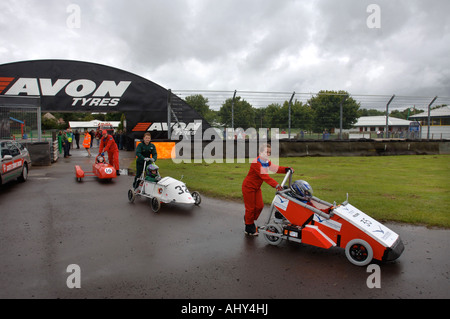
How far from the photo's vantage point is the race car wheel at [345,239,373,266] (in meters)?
4.71

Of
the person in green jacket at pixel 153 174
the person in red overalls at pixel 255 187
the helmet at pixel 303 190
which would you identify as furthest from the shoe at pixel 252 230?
the person in green jacket at pixel 153 174

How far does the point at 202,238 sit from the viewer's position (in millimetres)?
6039

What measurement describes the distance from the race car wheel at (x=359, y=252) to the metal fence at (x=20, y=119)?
1782cm

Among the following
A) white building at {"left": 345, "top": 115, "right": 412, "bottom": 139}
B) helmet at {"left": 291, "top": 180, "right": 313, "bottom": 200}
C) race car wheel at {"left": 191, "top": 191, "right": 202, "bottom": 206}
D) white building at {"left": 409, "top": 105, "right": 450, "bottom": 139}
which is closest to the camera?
helmet at {"left": 291, "top": 180, "right": 313, "bottom": 200}

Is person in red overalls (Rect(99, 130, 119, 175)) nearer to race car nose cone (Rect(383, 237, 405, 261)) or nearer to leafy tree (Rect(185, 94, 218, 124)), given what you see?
leafy tree (Rect(185, 94, 218, 124))

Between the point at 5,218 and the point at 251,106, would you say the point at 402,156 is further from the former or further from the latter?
the point at 5,218

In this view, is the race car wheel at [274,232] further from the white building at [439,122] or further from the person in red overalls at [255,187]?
the white building at [439,122]

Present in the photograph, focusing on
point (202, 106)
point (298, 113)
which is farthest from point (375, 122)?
point (202, 106)

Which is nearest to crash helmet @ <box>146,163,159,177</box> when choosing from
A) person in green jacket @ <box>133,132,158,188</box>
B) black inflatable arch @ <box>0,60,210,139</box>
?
person in green jacket @ <box>133,132,158,188</box>

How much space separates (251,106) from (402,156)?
9.87 metres

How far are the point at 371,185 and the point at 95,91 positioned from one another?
20336 millimetres
